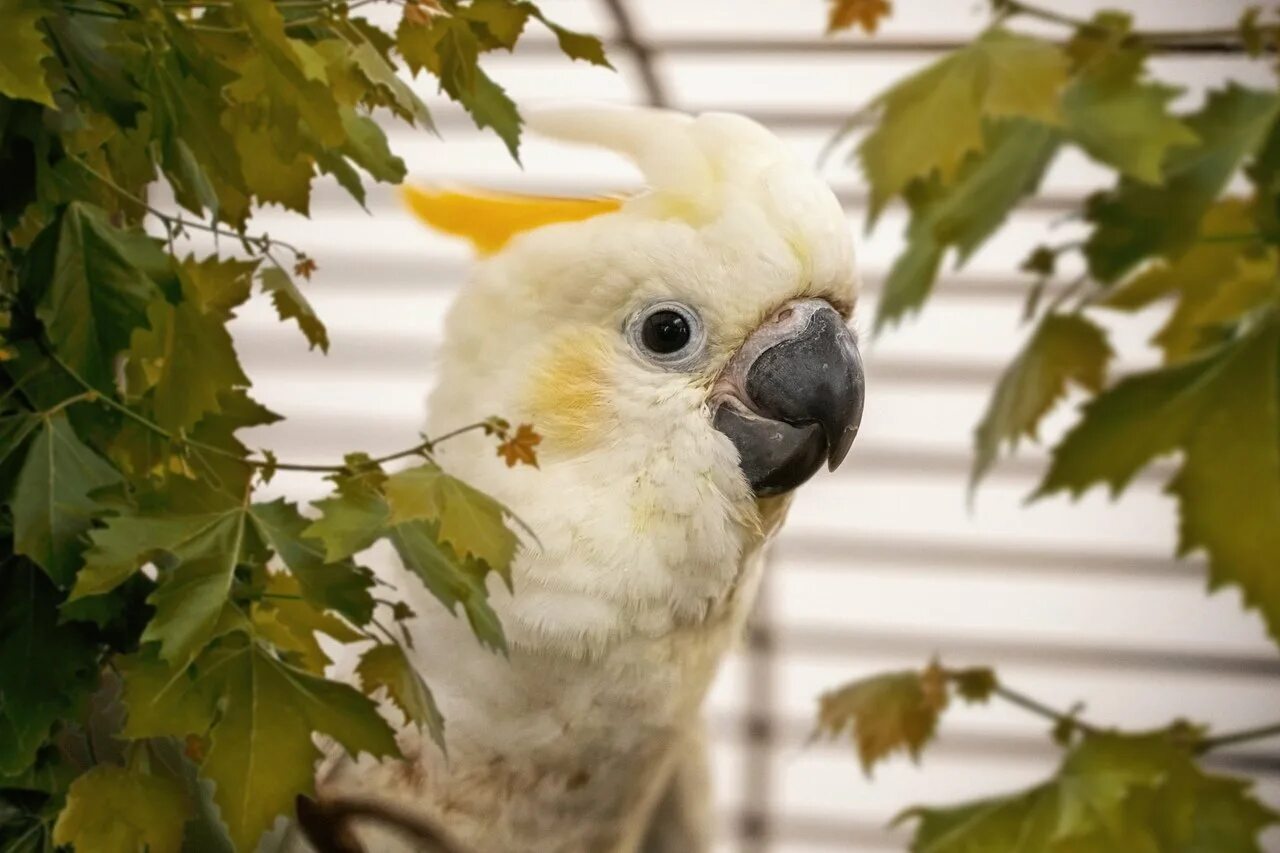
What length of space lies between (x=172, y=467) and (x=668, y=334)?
0.33m

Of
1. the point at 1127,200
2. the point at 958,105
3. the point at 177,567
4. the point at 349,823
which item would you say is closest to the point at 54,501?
the point at 177,567

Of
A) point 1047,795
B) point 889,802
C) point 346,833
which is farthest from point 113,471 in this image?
point 889,802

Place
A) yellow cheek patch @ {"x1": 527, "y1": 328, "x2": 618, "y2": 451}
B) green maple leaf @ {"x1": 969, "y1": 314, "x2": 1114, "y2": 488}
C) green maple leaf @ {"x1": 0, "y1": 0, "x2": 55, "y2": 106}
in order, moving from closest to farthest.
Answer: green maple leaf @ {"x1": 0, "y1": 0, "x2": 55, "y2": 106}
yellow cheek patch @ {"x1": 527, "y1": 328, "x2": 618, "y2": 451}
green maple leaf @ {"x1": 969, "y1": 314, "x2": 1114, "y2": 488}

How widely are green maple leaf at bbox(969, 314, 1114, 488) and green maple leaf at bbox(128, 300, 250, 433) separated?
0.68m

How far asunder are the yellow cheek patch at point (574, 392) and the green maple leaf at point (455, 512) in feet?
0.94

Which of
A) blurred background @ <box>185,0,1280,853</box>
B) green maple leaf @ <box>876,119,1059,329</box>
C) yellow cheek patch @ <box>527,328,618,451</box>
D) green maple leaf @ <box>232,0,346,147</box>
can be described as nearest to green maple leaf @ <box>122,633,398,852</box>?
green maple leaf @ <box>232,0,346,147</box>

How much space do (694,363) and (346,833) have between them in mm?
352

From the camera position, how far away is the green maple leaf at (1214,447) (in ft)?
2.98

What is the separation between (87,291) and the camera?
0.52 meters

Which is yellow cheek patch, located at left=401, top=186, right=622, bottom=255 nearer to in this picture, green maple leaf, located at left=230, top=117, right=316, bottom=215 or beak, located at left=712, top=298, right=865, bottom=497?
beak, located at left=712, top=298, right=865, bottom=497

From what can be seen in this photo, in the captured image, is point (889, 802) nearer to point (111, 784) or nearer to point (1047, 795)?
point (1047, 795)

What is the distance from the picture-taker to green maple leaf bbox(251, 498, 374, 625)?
546 millimetres

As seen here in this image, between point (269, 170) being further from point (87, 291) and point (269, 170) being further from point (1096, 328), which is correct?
point (1096, 328)

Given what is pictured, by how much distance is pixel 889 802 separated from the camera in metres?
2.50
